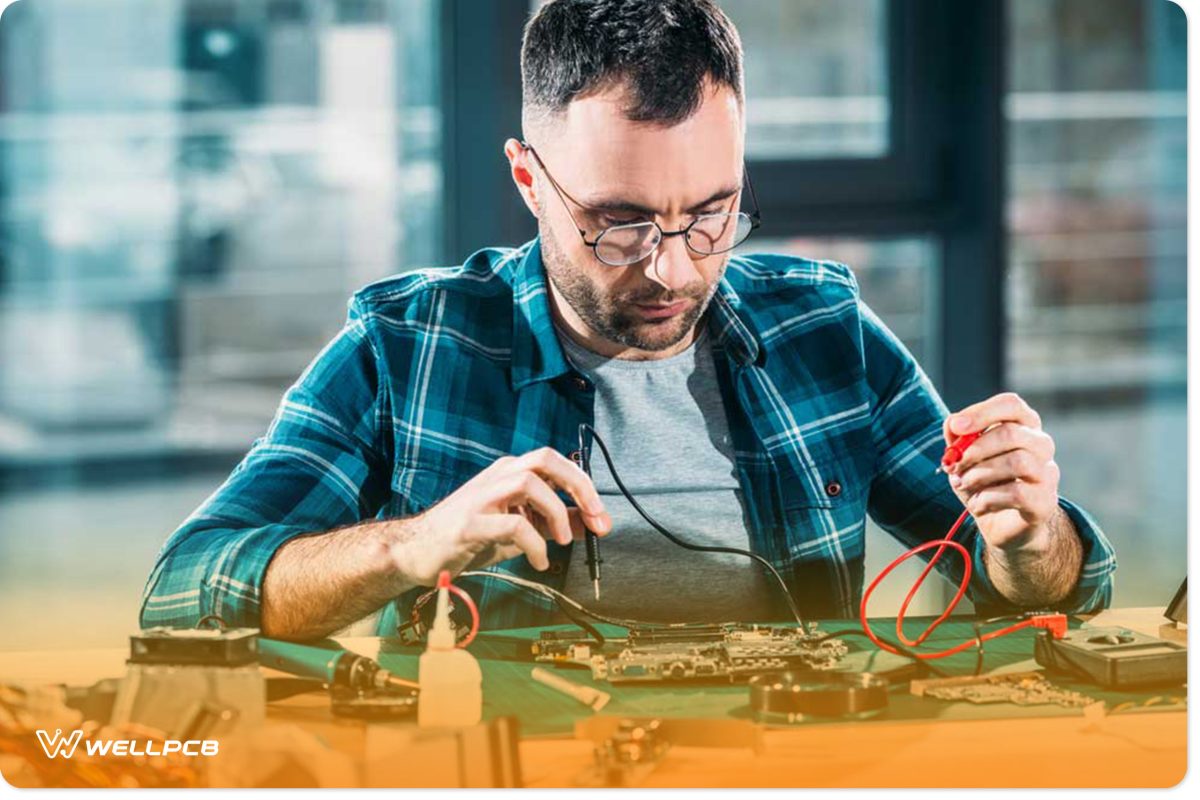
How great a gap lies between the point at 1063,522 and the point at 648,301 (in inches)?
18.6

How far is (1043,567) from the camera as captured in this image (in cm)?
136

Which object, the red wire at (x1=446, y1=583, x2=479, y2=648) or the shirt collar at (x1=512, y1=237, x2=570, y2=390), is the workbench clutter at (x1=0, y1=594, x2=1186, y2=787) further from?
the shirt collar at (x1=512, y1=237, x2=570, y2=390)

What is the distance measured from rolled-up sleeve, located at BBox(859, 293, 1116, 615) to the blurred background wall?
5cm

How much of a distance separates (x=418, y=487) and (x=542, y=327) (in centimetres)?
22

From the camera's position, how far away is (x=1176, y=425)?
2289mm

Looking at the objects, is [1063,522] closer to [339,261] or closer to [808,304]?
[808,304]

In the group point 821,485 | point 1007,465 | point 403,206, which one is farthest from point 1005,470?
point 403,206

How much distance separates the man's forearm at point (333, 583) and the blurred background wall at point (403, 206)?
0.32 m

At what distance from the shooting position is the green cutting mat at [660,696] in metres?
1.11

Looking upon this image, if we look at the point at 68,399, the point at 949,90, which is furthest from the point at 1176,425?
the point at 68,399

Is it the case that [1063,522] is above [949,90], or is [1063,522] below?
below

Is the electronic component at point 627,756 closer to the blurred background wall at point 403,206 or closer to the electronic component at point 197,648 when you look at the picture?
the electronic component at point 197,648

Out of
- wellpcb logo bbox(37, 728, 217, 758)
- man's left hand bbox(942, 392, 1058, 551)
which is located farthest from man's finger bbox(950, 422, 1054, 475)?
wellpcb logo bbox(37, 728, 217, 758)

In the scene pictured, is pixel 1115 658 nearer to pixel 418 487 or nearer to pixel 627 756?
pixel 627 756
